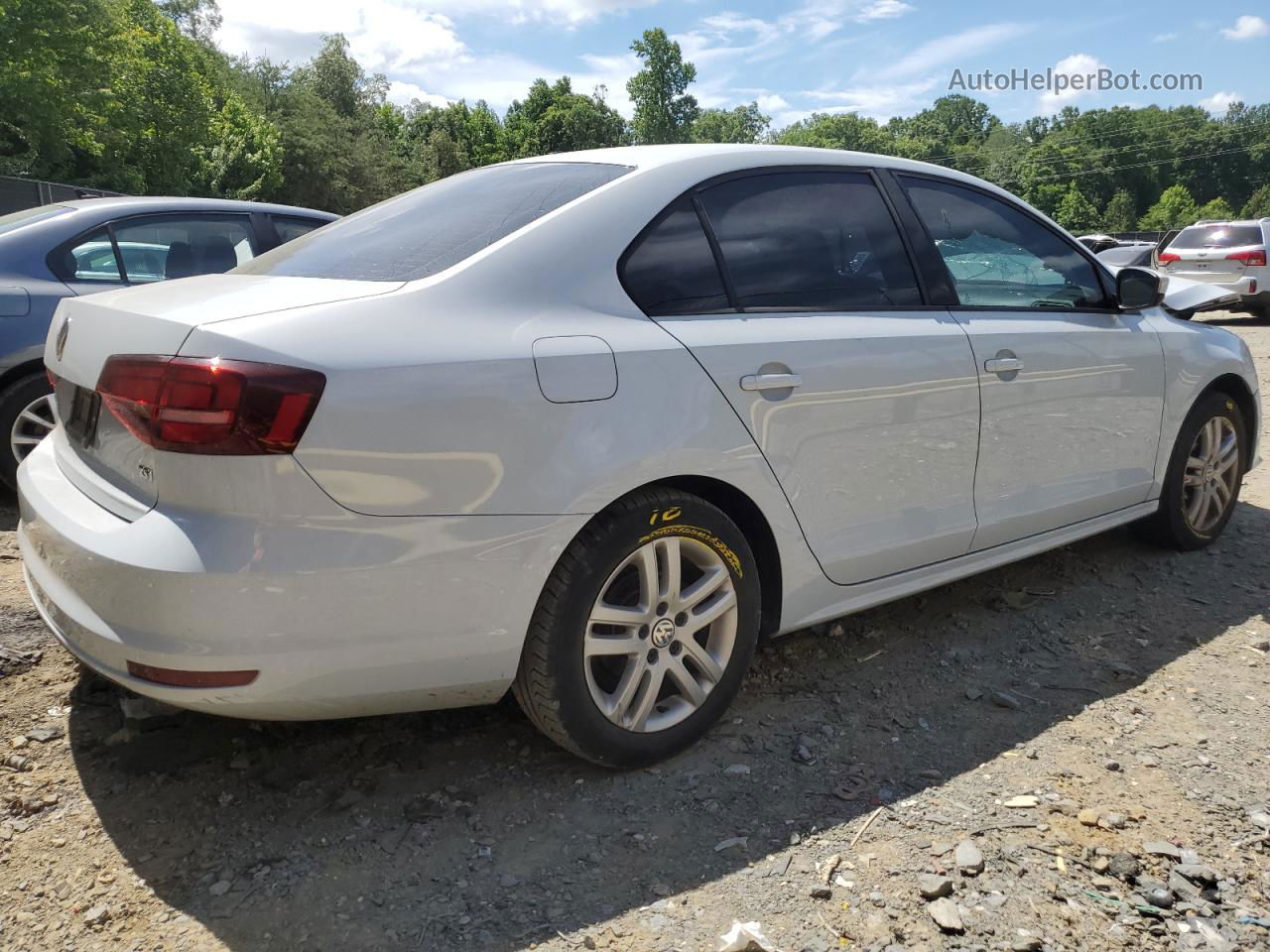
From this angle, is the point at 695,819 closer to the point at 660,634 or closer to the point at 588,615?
the point at 660,634

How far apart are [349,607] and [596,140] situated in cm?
8759

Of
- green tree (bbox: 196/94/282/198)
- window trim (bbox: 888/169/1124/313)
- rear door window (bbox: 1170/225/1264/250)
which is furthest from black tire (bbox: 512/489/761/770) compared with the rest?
green tree (bbox: 196/94/282/198)

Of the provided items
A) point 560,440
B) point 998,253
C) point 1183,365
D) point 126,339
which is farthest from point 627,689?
point 1183,365

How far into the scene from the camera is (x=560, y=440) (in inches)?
89.7

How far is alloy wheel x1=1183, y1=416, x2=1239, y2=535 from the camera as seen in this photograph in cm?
442

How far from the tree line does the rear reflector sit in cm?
2764

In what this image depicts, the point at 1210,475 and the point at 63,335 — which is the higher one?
the point at 63,335

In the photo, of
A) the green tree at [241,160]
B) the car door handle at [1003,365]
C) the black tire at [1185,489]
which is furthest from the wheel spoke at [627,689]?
the green tree at [241,160]

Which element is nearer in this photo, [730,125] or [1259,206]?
[1259,206]

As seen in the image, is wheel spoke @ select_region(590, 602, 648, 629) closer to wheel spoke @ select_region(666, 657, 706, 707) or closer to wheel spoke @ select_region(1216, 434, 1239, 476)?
wheel spoke @ select_region(666, 657, 706, 707)

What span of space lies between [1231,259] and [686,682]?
1650 cm

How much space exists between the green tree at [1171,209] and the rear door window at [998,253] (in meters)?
96.0

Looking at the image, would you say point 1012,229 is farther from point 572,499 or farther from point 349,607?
point 349,607

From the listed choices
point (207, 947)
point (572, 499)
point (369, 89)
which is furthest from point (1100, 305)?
point (369, 89)
